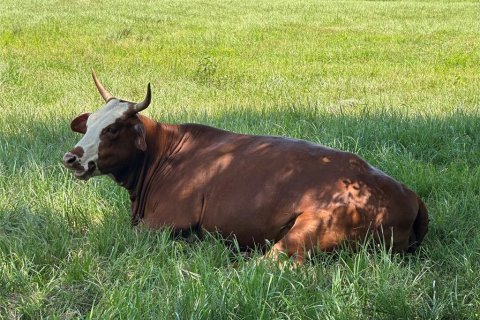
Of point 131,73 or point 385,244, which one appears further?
point 131,73

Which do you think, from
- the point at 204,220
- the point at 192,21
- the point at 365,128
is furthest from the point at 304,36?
the point at 204,220

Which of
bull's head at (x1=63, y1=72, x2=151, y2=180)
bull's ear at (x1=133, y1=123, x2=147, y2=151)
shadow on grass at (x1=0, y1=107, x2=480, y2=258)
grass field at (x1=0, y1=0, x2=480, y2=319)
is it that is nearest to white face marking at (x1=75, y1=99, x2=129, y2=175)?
bull's head at (x1=63, y1=72, x2=151, y2=180)

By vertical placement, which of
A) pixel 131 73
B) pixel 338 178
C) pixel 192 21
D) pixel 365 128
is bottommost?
pixel 192 21

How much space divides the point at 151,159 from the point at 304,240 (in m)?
1.78

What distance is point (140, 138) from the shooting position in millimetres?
5852

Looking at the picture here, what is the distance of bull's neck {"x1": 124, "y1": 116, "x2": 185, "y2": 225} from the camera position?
6.00 m

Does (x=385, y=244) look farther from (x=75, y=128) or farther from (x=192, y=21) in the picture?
(x=192, y=21)

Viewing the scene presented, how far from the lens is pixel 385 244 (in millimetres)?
4891

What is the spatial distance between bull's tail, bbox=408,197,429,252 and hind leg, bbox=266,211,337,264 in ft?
1.99

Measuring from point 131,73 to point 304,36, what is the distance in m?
10.1

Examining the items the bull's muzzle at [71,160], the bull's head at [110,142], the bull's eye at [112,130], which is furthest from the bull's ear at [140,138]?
the bull's muzzle at [71,160]

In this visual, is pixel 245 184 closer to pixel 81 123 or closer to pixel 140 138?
pixel 140 138

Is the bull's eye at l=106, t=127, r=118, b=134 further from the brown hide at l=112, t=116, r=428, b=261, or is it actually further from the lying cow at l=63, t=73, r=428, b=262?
the brown hide at l=112, t=116, r=428, b=261

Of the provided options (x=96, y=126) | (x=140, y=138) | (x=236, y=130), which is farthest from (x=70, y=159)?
(x=236, y=130)
